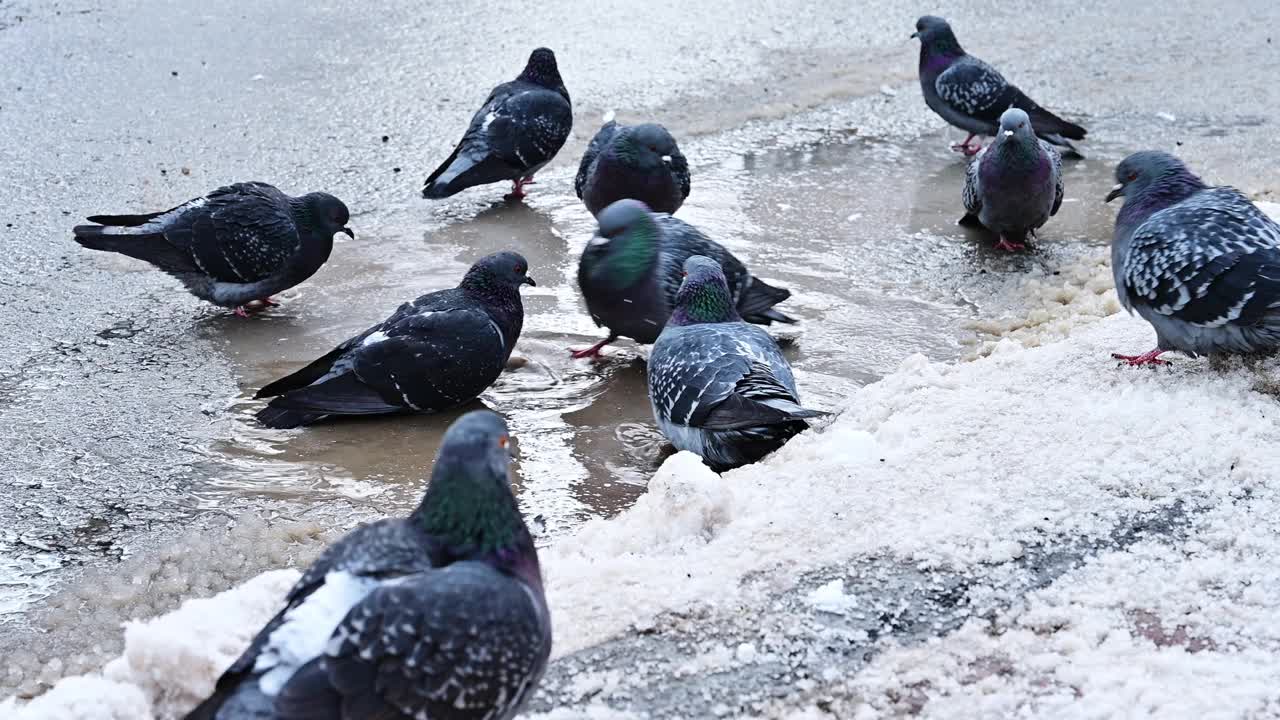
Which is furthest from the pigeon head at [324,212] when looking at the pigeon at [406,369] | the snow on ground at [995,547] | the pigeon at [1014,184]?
the pigeon at [1014,184]

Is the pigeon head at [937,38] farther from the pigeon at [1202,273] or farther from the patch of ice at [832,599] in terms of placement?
the patch of ice at [832,599]

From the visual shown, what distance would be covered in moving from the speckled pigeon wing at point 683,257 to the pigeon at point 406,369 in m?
0.71

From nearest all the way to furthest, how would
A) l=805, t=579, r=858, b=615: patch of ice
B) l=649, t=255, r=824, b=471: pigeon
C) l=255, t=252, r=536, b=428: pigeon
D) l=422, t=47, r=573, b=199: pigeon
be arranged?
1. l=805, t=579, r=858, b=615: patch of ice
2. l=649, t=255, r=824, b=471: pigeon
3. l=255, t=252, r=536, b=428: pigeon
4. l=422, t=47, r=573, b=199: pigeon

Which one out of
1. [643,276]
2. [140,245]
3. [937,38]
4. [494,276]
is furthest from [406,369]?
[937,38]

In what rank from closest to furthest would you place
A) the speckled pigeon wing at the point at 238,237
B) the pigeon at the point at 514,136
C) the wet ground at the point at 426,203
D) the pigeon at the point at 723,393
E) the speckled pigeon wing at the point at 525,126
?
1. the pigeon at the point at 723,393
2. the wet ground at the point at 426,203
3. the speckled pigeon wing at the point at 238,237
4. the pigeon at the point at 514,136
5. the speckled pigeon wing at the point at 525,126

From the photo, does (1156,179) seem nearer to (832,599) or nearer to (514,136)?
(832,599)

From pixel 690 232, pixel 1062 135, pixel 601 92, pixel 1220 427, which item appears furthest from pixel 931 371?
pixel 601 92

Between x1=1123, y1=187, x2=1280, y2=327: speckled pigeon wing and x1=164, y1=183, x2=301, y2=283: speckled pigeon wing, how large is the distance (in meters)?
3.38

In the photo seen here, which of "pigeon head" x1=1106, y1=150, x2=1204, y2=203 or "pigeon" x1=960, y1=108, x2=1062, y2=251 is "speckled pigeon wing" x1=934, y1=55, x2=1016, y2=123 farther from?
"pigeon head" x1=1106, y1=150, x2=1204, y2=203

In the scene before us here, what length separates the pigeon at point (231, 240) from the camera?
5.43 metres

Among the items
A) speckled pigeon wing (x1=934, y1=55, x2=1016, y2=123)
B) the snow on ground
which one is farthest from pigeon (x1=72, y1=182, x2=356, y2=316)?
speckled pigeon wing (x1=934, y1=55, x2=1016, y2=123)

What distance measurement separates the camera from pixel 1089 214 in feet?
22.5

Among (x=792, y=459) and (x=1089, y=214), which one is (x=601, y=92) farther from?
(x=792, y=459)

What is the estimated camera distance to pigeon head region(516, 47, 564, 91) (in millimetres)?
7535
